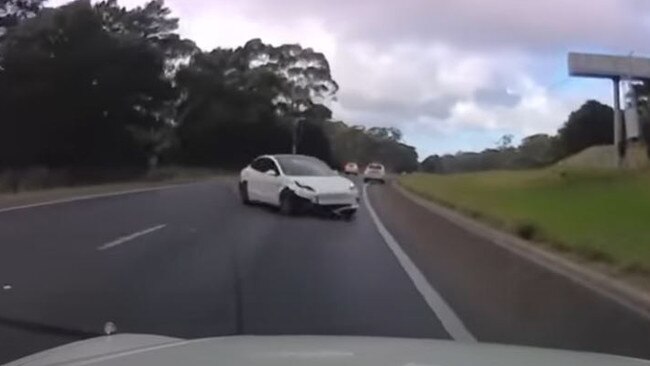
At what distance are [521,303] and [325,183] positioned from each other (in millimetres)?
13346

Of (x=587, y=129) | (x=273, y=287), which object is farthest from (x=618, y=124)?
(x=273, y=287)

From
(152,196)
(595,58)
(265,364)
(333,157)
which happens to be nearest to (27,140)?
(333,157)

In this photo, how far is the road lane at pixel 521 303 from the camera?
355 inches

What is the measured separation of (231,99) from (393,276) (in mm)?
29840

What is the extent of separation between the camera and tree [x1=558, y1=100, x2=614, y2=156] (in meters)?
75.8

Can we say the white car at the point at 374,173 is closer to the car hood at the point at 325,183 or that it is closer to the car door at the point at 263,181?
the car door at the point at 263,181

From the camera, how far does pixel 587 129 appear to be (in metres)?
78.6

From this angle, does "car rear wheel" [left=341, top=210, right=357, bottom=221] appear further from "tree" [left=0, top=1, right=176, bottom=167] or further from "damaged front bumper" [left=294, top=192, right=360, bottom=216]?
"tree" [left=0, top=1, right=176, bottom=167]

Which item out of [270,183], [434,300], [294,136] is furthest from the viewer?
[294,136]

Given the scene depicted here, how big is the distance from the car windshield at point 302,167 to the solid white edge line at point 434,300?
17.2ft

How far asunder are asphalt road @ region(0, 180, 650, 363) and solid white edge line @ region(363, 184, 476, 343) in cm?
10

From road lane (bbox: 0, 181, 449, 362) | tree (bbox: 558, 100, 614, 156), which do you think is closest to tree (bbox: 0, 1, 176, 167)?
tree (bbox: 558, 100, 614, 156)

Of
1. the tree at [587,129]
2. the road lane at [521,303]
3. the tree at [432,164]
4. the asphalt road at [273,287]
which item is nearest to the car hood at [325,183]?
the asphalt road at [273,287]

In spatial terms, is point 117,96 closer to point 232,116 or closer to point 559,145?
point 232,116
